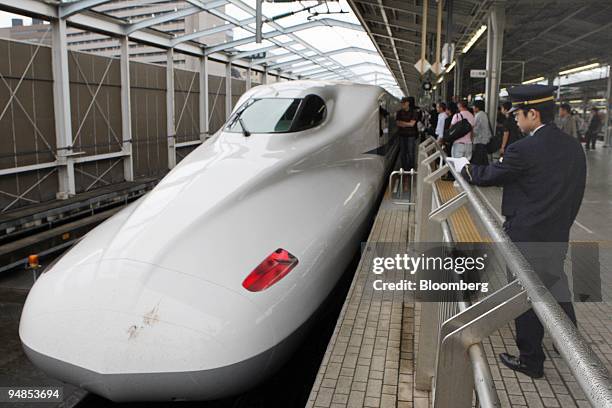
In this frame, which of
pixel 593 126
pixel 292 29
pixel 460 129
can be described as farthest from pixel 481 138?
pixel 292 29

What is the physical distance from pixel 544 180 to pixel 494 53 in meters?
9.14

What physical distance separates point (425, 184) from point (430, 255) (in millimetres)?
Answer: 513

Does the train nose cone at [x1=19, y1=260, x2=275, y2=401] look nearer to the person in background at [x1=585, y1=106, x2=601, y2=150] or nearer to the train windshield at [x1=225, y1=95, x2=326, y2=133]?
the train windshield at [x1=225, y1=95, x2=326, y2=133]

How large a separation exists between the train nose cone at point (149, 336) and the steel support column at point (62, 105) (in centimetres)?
1000

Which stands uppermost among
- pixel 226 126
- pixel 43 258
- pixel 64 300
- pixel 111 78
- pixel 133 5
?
pixel 133 5

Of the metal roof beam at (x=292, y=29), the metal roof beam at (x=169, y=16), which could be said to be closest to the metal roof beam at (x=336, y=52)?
the metal roof beam at (x=292, y=29)

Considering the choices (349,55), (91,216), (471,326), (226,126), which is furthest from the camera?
(349,55)

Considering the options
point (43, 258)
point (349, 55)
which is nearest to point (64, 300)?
point (43, 258)

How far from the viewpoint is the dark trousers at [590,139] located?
1934 centimetres

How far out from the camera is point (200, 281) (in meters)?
3.37

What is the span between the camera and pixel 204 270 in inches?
136

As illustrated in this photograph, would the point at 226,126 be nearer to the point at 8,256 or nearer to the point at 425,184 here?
the point at 425,184

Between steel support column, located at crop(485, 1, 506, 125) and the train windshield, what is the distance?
653 centimetres

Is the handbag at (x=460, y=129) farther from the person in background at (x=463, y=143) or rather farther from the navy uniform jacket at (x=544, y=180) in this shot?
the navy uniform jacket at (x=544, y=180)
